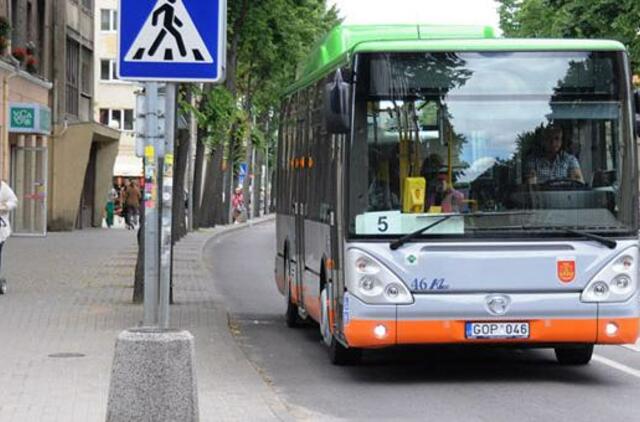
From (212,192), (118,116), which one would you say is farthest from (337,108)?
(118,116)

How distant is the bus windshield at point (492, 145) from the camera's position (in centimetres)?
1111

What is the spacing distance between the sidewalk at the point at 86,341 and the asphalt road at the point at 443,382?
15.9 inches

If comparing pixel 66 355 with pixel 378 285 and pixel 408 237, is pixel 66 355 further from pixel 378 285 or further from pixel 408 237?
pixel 408 237

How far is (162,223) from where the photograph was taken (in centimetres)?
822

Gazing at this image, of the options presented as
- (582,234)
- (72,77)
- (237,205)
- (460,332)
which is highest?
(72,77)

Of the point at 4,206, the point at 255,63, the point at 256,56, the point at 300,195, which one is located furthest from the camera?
the point at 255,63

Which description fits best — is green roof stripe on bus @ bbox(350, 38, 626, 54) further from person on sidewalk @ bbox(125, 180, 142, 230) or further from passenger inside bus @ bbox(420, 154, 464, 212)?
person on sidewalk @ bbox(125, 180, 142, 230)

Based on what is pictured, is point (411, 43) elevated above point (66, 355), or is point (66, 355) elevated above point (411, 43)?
point (411, 43)

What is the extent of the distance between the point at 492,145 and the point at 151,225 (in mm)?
4046

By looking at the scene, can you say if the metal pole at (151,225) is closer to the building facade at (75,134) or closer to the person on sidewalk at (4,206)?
the person on sidewalk at (4,206)

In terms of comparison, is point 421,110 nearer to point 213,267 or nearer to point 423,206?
point 423,206

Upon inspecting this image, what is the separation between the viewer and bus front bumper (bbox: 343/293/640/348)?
11.0m

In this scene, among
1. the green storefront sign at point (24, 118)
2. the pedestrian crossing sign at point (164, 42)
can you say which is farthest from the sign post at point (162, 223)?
the green storefront sign at point (24, 118)

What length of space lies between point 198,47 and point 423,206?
3.43m
